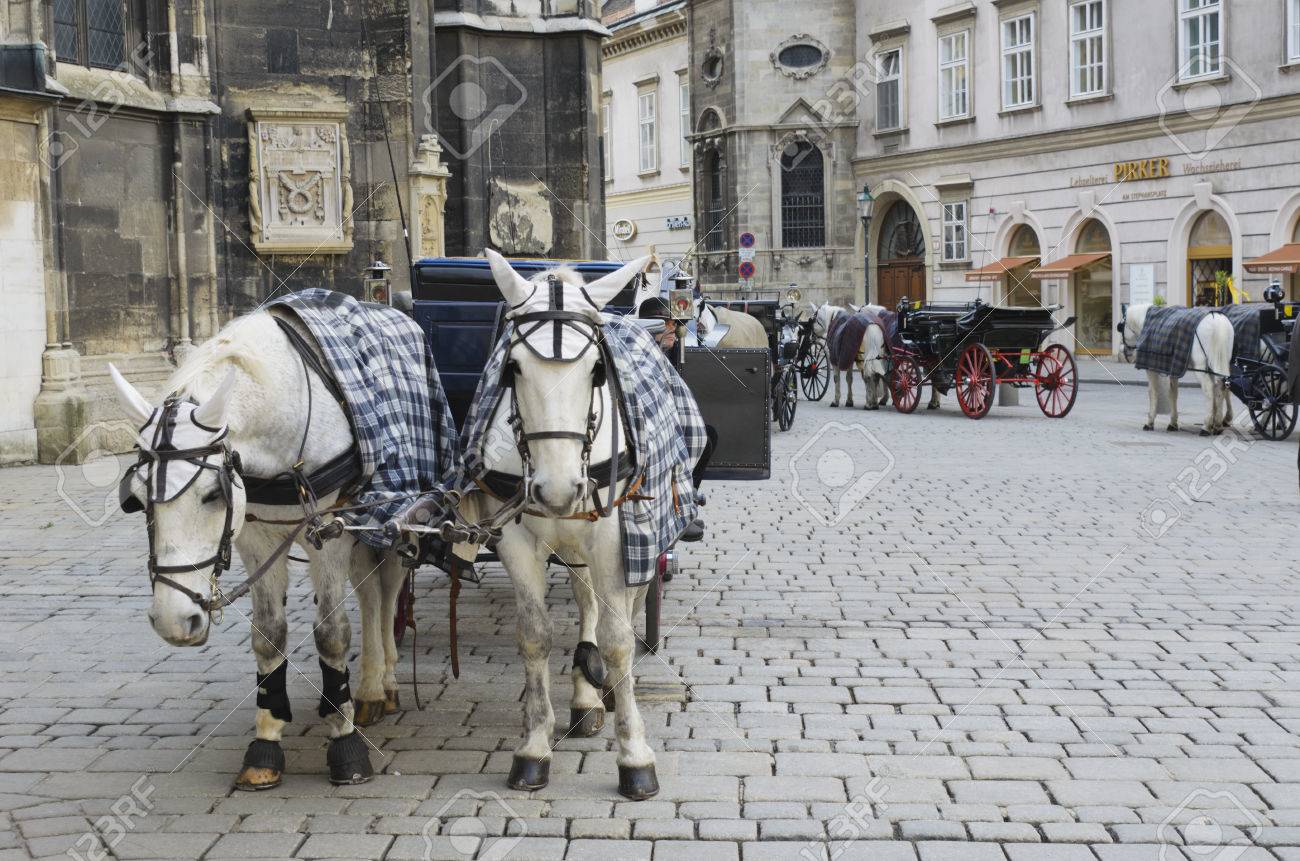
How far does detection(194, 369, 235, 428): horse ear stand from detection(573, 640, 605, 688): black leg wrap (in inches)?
72.4

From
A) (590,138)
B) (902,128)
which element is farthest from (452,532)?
(902,128)

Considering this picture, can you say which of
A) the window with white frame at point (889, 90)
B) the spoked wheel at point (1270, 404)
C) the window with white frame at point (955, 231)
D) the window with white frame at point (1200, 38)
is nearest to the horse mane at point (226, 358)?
the spoked wheel at point (1270, 404)

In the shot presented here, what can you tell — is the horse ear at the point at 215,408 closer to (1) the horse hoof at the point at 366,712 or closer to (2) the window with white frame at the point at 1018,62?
(1) the horse hoof at the point at 366,712

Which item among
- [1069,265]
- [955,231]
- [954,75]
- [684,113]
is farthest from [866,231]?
[684,113]

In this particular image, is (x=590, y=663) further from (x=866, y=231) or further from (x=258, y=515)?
(x=866, y=231)

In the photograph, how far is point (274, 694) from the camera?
5090 millimetres

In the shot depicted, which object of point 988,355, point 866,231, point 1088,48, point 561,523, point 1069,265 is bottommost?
point 561,523

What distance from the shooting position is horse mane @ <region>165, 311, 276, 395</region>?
4.46 meters

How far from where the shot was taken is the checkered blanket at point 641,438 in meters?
4.98

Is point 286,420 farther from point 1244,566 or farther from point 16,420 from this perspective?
point 16,420

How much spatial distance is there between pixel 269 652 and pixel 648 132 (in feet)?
164

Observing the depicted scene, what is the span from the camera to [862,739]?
17.7ft

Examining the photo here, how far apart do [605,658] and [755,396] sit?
10.2ft

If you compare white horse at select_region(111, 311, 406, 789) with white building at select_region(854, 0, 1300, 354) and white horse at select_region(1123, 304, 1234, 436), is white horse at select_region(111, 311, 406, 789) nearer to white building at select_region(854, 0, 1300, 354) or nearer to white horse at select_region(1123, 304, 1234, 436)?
white horse at select_region(1123, 304, 1234, 436)
